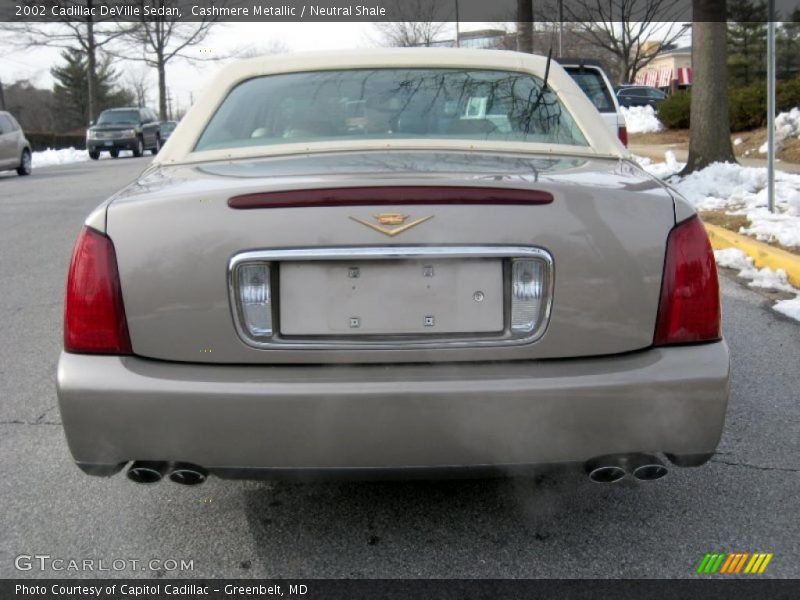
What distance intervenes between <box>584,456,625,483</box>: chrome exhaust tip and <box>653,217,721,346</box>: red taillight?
0.35 metres

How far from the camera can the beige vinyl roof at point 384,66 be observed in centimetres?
301

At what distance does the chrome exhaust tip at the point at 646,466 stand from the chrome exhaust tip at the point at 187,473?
1.19 meters

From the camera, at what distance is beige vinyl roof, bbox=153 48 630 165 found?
3006 millimetres

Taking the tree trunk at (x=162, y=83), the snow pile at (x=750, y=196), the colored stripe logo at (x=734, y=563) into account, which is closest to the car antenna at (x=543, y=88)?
the colored stripe logo at (x=734, y=563)

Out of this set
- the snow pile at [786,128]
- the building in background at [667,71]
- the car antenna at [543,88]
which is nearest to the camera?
the car antenna at [543,88]

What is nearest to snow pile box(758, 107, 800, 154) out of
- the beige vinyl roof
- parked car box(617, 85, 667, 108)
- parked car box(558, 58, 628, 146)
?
parked car box(558, 58, 628, 146)

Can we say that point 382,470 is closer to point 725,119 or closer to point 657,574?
point 657,574

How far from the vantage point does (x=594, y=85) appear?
11711 millimetres

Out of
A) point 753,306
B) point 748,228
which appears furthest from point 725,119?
point 753,306

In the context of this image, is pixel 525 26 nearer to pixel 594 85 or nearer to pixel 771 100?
pixel 594 85

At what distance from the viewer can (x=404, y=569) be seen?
259 cm

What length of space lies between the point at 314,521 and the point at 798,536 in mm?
1569

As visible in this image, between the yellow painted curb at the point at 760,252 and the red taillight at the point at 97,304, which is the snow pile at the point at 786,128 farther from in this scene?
the red taillight at the point at 97,304

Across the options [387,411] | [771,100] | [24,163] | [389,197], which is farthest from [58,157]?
[387,411]
